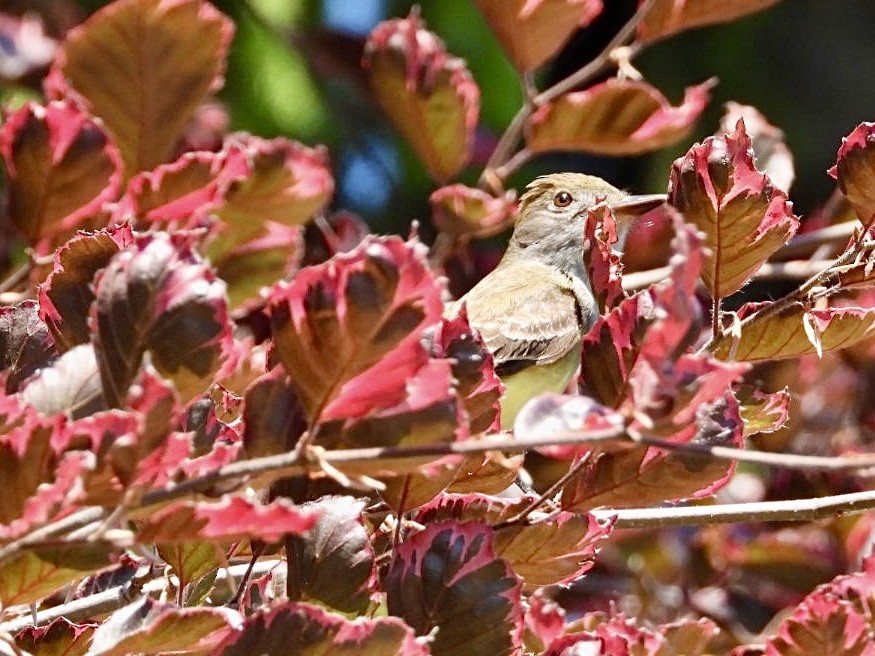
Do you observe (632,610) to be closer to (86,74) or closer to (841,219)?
(841,219)

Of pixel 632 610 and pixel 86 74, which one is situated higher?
pixel 86 74

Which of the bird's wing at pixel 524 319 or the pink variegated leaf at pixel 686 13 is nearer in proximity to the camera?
the pink variegated leaf at pixel 686 13

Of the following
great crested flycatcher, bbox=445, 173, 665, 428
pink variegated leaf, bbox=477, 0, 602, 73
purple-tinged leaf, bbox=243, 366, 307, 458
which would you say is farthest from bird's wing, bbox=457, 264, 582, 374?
purple-tinged leaf, bbox=243, 366, 307, 458

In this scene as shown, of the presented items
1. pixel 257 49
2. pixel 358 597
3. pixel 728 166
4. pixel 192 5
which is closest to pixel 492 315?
pixel 192 5

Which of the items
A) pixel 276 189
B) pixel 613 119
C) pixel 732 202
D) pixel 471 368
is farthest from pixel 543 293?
pixel 471 368

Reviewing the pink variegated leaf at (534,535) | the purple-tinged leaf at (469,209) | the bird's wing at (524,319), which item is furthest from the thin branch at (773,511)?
the bird's wing at (524,319)

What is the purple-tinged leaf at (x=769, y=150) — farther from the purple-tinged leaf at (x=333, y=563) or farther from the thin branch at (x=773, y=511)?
the purple-tinged leaf at (x=333, y=563)

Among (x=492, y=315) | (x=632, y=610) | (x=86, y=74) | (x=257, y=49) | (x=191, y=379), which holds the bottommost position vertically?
(x=632, y=610)
